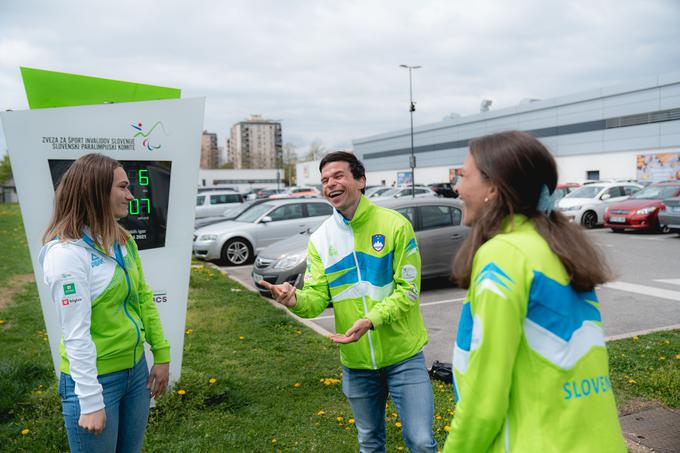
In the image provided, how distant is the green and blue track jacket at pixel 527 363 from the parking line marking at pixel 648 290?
7658 mm

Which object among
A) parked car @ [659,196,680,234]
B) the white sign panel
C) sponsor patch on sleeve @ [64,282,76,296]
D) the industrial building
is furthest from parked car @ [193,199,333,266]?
the industrial building

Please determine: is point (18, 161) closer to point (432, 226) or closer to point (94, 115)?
point (94, 115)

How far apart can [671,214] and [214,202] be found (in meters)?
16.5

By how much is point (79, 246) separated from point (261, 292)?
23.4ft

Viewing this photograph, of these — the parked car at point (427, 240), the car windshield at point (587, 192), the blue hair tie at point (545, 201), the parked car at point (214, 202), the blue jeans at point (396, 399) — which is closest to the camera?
the blue hair tie at point (545, 201)

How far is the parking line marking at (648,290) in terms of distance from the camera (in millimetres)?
8289

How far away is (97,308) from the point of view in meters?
2.20

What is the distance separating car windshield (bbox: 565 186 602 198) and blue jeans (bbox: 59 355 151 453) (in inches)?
812

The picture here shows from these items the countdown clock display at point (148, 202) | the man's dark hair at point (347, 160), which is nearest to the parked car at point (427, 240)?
the countdown clock display at point (148, 202)

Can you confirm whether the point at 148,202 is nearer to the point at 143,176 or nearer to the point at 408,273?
the point at 143,176

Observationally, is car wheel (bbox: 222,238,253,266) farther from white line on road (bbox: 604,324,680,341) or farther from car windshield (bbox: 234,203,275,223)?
white line on road (bbox: 604,324,680,341)

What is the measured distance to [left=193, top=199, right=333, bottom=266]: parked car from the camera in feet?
42.1

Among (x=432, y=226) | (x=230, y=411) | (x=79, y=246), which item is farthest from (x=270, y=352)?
(x=432, y=226)

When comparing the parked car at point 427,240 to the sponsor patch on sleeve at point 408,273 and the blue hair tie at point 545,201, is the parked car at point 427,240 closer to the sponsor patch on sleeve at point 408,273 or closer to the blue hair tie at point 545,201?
the sponsor patch on sleeve at point 408,273
